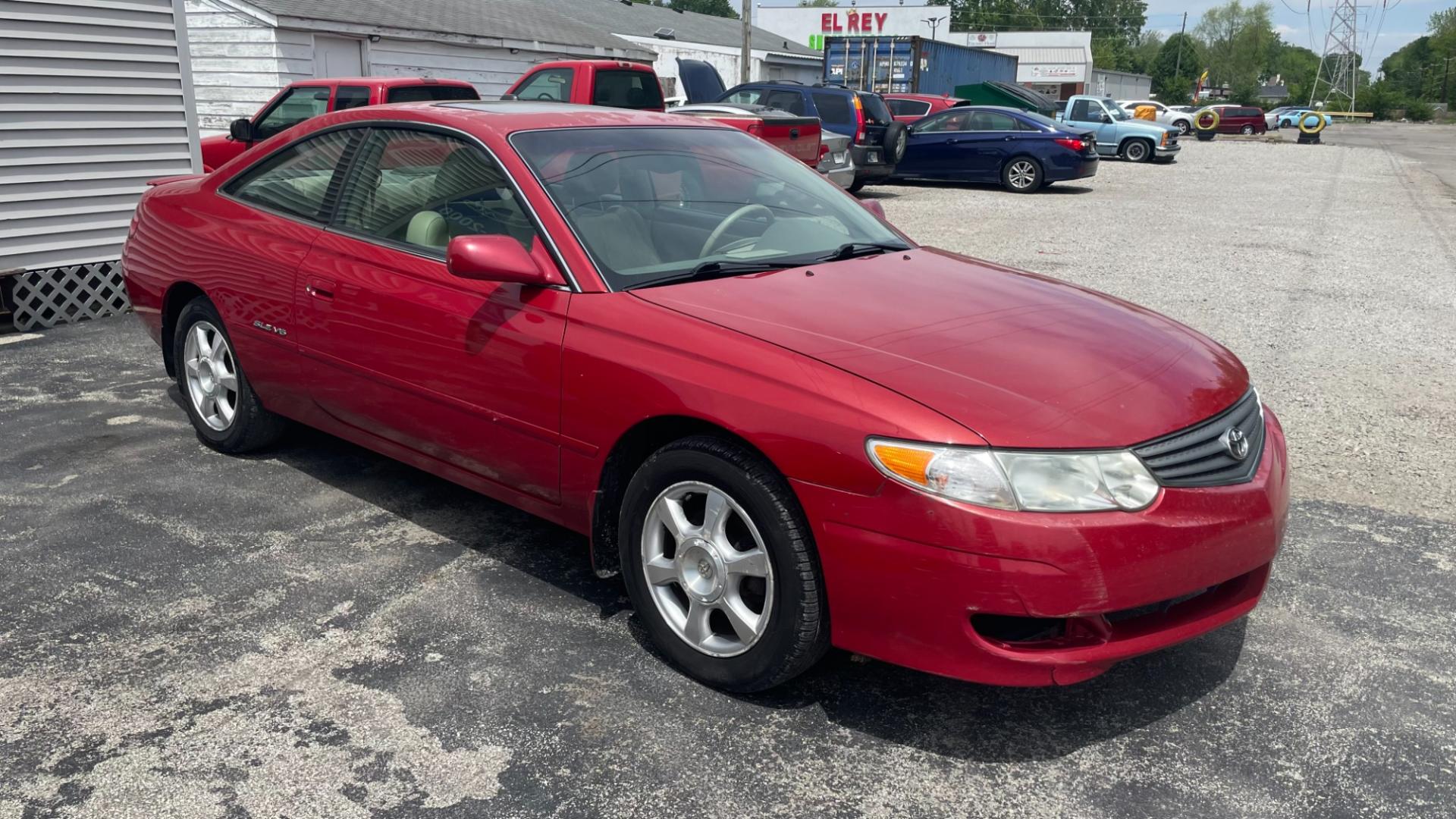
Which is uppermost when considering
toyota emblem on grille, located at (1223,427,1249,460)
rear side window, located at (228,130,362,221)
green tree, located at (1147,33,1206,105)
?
green tree, located at (1147,33,1206,105)

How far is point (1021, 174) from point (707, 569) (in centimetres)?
1818

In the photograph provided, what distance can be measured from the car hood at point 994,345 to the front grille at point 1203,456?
3 centimetres

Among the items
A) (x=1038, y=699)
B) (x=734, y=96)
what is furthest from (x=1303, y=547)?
(x=734, y=96)

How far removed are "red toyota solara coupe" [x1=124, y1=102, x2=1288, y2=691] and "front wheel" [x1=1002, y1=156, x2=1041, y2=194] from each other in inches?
643

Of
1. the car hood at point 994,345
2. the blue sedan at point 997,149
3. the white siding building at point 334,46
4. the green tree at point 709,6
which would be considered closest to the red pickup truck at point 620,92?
the white siding building at point 334,46

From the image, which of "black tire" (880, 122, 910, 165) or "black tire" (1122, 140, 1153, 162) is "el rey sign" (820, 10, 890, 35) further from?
"black tire" (880, 122, 910, 165)

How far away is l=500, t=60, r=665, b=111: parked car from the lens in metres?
13.7

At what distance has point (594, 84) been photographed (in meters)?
13.7

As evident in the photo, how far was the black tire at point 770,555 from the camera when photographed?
288 cm

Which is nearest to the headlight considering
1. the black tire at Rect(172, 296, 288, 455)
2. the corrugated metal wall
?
the black tire at Rect(172, 296, 288, 455)

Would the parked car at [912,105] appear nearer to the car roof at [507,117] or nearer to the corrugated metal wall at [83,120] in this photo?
the corrugated metal wall at [83,120]

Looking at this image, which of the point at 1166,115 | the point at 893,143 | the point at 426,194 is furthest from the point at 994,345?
the point at 1166,115

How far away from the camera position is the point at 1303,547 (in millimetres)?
4270

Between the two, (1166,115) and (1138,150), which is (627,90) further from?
(1166,115)
